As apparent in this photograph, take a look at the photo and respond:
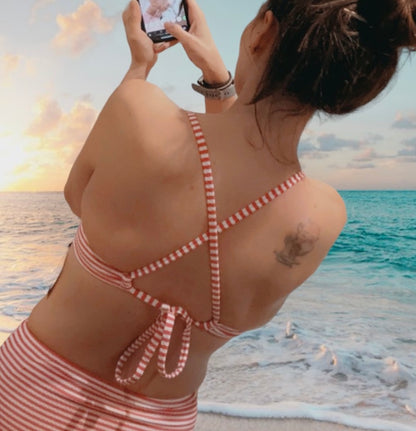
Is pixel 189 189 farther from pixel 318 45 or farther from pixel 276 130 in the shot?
pixel 318 45

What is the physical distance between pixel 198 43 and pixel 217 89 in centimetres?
11

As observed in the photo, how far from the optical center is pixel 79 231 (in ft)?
2.95

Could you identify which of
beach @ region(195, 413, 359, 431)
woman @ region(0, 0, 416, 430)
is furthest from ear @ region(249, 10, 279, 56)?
beach @ region(195, 413, 359, 431)

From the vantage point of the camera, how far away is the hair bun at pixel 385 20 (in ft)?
2.61

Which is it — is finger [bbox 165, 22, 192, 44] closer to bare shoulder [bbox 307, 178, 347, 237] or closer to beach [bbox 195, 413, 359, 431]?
bare shoulder [bbox 307, 178, 347, 237]

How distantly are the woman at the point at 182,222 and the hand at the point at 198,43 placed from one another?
0.24 feet

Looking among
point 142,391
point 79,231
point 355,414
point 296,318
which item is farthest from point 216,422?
point 296,318

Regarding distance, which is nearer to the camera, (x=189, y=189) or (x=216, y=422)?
(x=189, y=189)

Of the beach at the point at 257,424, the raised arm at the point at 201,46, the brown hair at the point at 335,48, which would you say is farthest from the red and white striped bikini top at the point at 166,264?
the beach at the point at 257,424

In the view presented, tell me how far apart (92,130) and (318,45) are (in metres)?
0.35

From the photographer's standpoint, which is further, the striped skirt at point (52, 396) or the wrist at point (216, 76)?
the wrist at point (216, 76)

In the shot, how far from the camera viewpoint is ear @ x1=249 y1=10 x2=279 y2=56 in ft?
2.82

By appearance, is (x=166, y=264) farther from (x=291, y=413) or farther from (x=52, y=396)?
(x=291, y=413)

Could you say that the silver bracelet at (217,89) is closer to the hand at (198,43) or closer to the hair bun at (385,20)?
the hand at (198,43)
